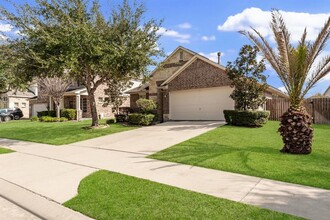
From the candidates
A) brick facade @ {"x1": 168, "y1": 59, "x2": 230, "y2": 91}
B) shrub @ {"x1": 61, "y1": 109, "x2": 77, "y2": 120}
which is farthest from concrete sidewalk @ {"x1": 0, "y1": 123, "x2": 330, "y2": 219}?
shrub @ {"x1": 61, "y1": 109, "x2": 77, "y2": 120}

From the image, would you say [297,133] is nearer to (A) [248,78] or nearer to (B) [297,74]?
(B) [297,74]

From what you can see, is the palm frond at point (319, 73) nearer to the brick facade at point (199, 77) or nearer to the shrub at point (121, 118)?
the brick facade at point (199, 77)

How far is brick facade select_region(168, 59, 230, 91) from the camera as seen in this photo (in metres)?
18.0

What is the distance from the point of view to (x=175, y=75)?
2034cm

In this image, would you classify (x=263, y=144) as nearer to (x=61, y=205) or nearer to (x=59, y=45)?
(x=61, y=205)

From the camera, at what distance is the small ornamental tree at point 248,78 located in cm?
1540

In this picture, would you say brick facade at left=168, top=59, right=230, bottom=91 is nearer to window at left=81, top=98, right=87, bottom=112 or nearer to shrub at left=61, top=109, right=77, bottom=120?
shrub at left=61, top=109, right=77, bottom=120

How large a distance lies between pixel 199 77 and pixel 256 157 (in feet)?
39.6

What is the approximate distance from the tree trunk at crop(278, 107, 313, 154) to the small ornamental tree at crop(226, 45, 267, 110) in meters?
7.13

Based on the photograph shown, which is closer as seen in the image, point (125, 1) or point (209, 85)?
point (125, 1)

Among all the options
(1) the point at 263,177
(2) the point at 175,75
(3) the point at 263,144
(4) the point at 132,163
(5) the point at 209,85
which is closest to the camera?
(1) the point at 263,177

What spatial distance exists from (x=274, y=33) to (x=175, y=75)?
40.1 ft

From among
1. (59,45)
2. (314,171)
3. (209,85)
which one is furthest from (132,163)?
(209,85)

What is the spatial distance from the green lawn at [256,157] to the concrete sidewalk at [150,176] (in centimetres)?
44
